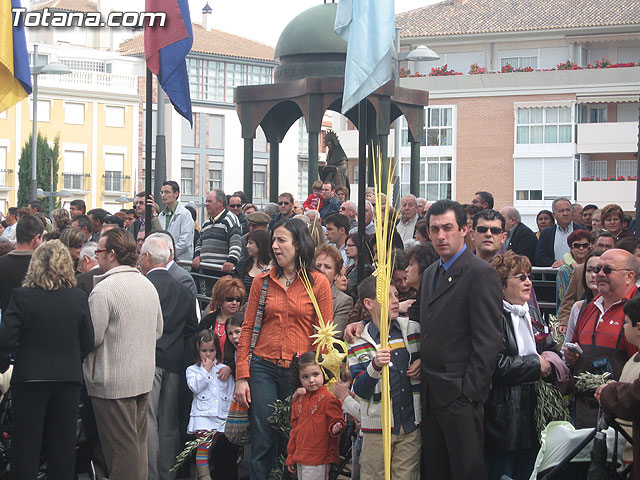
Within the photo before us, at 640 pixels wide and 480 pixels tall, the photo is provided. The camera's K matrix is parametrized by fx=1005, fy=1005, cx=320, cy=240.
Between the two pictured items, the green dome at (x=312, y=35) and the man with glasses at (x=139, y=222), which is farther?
the green dome at (x=312, y=35)

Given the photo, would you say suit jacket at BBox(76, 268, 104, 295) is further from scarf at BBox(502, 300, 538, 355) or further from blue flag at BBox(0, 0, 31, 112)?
scarf at BBox(502, 300, 538, 355)

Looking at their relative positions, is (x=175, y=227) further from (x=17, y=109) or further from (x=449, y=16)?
(x=17, y=109)

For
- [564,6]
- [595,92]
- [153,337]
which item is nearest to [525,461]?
[153,337]

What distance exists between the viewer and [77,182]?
2832 inches

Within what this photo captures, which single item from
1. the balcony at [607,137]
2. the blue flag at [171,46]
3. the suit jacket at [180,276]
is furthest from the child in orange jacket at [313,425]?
the balcony at [607,137]

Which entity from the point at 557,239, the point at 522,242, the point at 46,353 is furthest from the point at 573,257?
the point at 46,353

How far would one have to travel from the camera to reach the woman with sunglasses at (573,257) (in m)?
9.99

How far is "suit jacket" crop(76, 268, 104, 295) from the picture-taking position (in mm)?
9359

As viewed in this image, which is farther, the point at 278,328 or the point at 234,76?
the point at 234,76

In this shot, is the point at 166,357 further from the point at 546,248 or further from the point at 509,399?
the point at 546,248

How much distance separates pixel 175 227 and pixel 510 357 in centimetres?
724

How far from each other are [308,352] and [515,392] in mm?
1681

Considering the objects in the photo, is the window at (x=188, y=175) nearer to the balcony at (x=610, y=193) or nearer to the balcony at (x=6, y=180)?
the balcony at (x=6, y=180)

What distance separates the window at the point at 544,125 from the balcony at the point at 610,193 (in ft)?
10.2
